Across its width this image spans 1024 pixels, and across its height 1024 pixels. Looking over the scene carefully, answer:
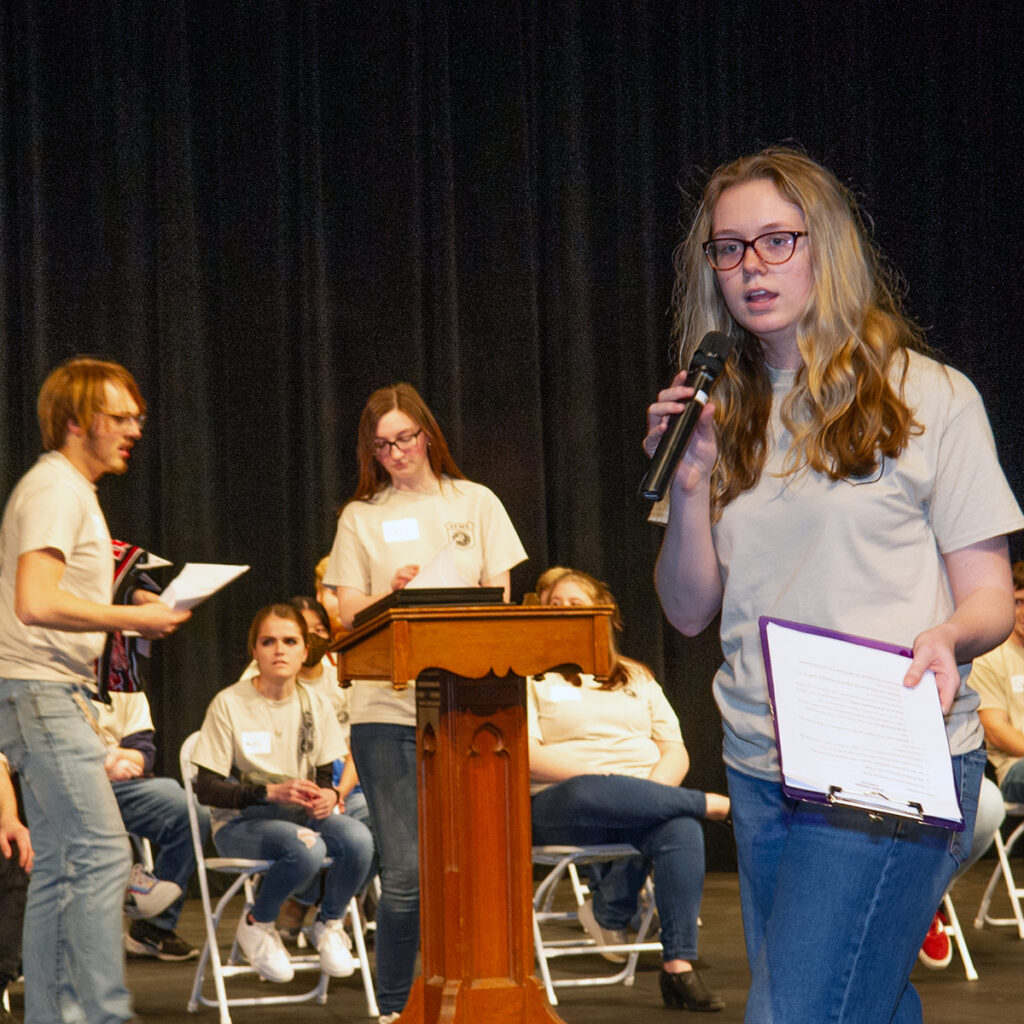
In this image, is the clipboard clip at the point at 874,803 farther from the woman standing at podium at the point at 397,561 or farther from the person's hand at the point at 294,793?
the person's hand at the point at 294,793

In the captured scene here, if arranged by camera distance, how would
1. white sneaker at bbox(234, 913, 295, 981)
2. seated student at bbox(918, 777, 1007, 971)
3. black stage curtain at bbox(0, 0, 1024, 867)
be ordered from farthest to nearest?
black stage curtain at bbox(0, 0, 1024, 867), seated student at bbox(918, 777, 1007, 971), white sneaker at bbox(234, 913, 295, 981)

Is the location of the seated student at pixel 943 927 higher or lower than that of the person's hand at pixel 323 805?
lower

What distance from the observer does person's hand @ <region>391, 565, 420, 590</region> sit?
3281 millimetres

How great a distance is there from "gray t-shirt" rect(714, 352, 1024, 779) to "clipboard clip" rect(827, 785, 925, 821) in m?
0.17

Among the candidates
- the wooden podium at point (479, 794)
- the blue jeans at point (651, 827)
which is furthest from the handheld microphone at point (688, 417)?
the blue jeans at point (651, 827)

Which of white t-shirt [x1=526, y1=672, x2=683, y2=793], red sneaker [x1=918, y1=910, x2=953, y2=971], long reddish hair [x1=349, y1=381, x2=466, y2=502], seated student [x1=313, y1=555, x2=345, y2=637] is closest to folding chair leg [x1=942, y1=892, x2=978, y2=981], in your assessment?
red sneaker [x1=918, y1=910, x2=953, y2=971]

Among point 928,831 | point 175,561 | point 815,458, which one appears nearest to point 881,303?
point 815,458

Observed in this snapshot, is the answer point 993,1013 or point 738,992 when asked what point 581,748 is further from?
point 993,1013

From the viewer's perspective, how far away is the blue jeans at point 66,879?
2.87 metres

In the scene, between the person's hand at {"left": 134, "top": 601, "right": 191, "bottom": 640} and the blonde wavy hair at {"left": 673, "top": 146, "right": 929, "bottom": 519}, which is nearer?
the blonde wavy hair at {"left": 673, "top": 146, "right": 929, "bottom": 519}

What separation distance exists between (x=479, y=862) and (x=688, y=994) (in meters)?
1.29

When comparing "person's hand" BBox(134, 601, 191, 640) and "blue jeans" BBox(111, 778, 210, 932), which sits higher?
"person's hand" BBox(134, 601, 191, 640)

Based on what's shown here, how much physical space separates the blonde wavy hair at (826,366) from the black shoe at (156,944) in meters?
3.83

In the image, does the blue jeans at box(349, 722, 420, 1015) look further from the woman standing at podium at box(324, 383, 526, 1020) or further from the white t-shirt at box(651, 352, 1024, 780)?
the white t-shirt at box(651, 352, 1024, 780)
